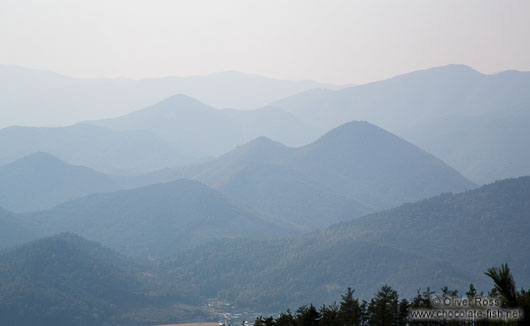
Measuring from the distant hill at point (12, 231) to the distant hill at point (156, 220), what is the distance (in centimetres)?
669

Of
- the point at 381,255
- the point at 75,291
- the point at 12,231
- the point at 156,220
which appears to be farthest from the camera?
the point at 156,220

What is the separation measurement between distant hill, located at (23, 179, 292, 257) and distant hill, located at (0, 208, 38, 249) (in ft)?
21.9

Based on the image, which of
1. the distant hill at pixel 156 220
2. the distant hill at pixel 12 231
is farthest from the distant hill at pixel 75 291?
the distant hill at pixel 156 220

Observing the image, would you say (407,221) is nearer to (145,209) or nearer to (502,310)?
(145,209)

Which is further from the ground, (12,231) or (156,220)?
(156,220)

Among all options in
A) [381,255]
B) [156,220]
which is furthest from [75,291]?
[156,220]

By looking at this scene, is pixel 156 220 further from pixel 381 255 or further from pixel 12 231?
pixel 381 255

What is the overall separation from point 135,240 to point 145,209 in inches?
668

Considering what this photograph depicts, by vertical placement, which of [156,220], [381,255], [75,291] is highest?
[156,220]

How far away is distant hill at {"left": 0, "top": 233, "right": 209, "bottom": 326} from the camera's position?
306 feet

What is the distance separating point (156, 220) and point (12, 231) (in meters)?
45.2

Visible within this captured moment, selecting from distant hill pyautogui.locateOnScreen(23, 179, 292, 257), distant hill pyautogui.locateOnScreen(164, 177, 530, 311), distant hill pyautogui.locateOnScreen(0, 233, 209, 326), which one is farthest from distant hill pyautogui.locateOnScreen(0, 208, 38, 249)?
distant hill pyautogui.locateOnScreen(164, 177, 530, 311)

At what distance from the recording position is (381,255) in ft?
398

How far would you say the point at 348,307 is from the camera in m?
51.6
